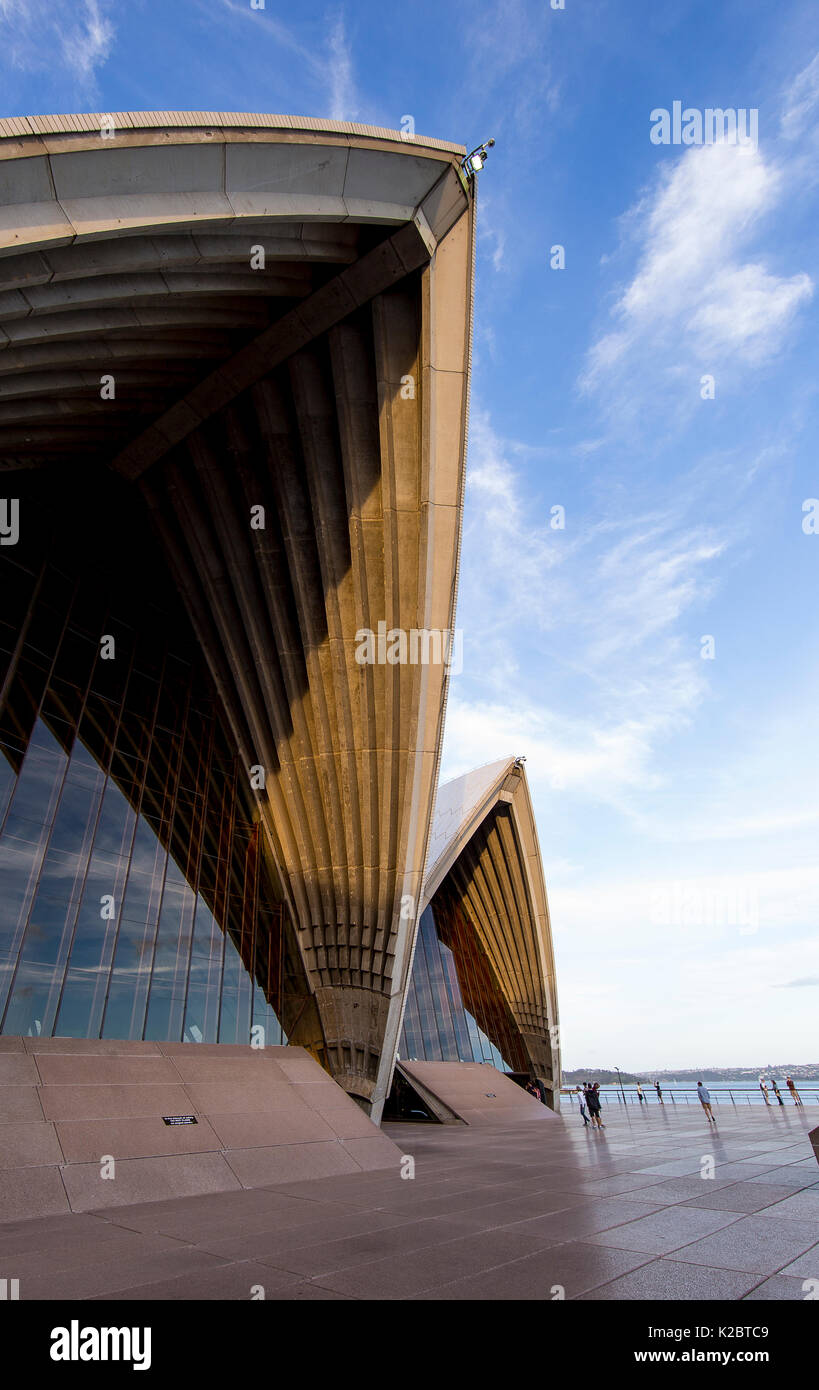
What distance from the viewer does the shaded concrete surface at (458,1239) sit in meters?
4.90

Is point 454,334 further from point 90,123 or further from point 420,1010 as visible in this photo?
point 420,1010

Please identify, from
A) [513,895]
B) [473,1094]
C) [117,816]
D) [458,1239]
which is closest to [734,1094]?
[513,895]

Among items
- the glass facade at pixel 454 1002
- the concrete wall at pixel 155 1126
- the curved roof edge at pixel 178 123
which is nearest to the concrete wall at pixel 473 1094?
the glass facade at pixel 454 1002

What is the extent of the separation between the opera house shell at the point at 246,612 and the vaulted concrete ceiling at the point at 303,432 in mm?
68

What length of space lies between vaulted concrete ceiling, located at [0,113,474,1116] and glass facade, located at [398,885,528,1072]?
1846 centimetres

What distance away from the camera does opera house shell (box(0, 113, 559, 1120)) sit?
42.3 ft

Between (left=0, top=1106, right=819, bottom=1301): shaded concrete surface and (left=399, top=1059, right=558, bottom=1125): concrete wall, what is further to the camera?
(left=399, top=1059, right=558, bottom=1125): concrete wall

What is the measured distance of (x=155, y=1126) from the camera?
10367mm

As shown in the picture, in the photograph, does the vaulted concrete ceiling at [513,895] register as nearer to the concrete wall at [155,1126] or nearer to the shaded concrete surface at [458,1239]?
the concrete wall at [155,1126]

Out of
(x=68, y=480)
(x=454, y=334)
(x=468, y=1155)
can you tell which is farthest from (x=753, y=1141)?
(x=68, y=480)

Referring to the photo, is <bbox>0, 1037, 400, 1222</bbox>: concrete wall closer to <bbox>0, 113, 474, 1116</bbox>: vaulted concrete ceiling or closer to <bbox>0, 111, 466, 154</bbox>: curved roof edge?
<bbox>0, 113, 474, 1116</bbox>: vaulted concrete ceiling


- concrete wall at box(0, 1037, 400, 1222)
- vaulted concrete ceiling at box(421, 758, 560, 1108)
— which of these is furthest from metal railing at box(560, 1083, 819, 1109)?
concrete wall at box(0, 1037, 400, 1222)
